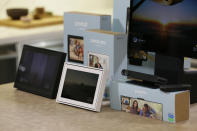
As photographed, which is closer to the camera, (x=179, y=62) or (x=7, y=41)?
(x=179, y=62)

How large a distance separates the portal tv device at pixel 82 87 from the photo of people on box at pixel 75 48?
17 centimetres

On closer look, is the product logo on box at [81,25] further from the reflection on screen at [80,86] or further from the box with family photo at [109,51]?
the reflection on screen at [80,86]

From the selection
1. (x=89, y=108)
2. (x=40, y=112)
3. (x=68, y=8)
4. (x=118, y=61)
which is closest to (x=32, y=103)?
(x=40, y=112)

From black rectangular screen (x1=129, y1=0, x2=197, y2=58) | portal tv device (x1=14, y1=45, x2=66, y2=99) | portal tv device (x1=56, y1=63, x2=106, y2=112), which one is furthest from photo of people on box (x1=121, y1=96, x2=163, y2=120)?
portal tv device (x1=14, y1=45, x2=66, y2=99)

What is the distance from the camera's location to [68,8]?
451 cm

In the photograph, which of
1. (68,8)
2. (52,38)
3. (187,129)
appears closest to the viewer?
(187,129)

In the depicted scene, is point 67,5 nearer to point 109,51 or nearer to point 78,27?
point 78,27

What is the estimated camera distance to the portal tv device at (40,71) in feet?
6.46

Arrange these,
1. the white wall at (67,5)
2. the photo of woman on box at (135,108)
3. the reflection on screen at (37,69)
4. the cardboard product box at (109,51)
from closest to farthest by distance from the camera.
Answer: the photo of woman on box at (135,108), the cardboard product box at (109,51), the reflection on screen at (37,69), the white wall at (67,5)

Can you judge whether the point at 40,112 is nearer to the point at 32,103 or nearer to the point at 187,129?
the point at 32,103

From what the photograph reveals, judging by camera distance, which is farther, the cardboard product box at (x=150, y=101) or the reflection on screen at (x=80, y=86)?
the reflection on screen at (x=80, y=86)

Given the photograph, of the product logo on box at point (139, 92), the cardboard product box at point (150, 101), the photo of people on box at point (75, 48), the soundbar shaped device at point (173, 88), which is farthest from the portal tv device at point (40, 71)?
the soundbar shaped device at point (173, 88)

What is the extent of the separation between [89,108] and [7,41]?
1.85 m

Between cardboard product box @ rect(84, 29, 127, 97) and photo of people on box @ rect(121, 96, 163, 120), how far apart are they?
15 centimetres
